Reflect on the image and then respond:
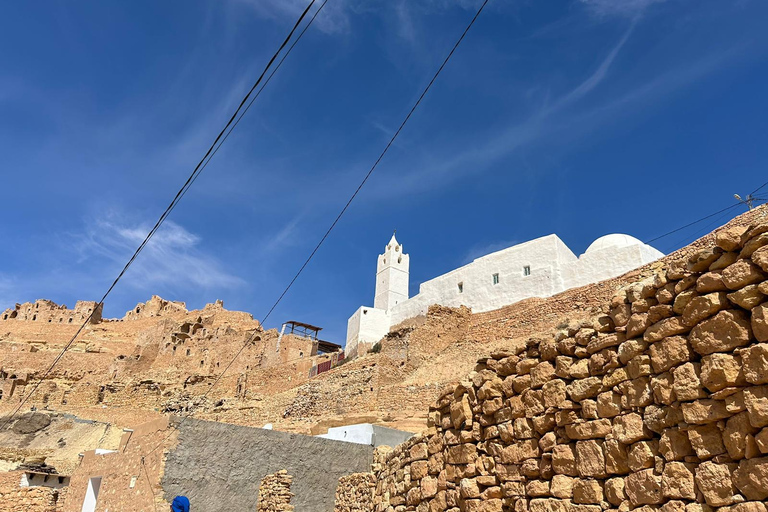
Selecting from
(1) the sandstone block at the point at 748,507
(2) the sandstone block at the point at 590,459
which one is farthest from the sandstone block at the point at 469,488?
(1) the sandstone block at the point at 748,507

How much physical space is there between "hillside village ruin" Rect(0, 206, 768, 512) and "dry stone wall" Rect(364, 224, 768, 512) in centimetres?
1

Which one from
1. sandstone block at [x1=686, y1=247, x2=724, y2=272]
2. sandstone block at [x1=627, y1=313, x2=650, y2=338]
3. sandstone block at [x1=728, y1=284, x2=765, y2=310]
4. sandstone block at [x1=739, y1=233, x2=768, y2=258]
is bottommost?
sandstone block at [x1=728, y1=284, x2=765, y2=310]

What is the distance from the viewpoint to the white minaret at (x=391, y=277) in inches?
1769

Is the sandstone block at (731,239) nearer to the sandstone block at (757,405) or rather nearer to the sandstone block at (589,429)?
the sandstone block at (757,405)

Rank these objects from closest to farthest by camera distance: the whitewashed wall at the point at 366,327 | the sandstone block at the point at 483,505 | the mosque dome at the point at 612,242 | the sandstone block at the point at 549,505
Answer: the sandstone block at the point at 549,505 → the sandstone block at the point at 483,505 → the mosque dome at the point at 612,242 → the whitewashed wall at the point at 366,327

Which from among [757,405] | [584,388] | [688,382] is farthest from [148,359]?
[757,405]

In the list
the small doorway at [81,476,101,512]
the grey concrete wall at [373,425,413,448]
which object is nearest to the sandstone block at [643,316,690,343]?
the grey concrete wall at [373,425,413,448]

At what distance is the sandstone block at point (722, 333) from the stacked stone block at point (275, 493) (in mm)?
11016

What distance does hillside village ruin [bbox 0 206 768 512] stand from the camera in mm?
3277

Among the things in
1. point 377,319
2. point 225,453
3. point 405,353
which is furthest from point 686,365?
point 377,319

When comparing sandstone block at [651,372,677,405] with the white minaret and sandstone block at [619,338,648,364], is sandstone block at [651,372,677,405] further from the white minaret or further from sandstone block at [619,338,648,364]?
the white minaret

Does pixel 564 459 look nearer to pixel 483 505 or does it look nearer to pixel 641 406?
pixel 641 406

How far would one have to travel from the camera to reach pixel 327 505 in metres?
12.9

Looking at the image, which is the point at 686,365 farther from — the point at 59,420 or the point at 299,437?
the point at 59,420
